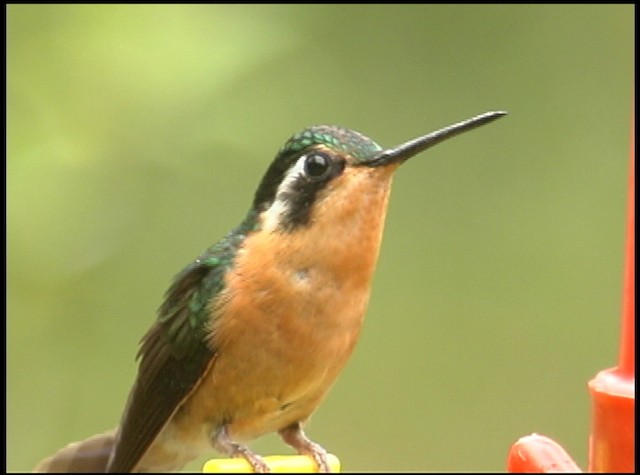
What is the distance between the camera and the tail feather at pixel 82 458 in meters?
2.32

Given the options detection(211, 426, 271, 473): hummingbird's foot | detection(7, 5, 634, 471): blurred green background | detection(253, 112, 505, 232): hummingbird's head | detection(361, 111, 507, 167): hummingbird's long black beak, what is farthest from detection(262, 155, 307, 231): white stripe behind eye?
detection(7, 5, 634, 471): blurred green background

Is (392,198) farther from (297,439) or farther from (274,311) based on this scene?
(274,311)

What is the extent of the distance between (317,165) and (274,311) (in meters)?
0.25

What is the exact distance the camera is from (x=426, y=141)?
161cm

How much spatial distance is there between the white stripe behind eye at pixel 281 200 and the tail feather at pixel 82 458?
621mm

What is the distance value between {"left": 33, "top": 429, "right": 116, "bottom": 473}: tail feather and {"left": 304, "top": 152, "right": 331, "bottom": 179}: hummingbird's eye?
760 mm

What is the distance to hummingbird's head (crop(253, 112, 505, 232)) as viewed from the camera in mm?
1801

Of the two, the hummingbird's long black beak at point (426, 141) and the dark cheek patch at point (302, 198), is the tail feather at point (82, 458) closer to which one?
the dark cheek patch at point (302, 198)

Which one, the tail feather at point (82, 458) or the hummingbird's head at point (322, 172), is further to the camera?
the tail feather at point (82, 458)

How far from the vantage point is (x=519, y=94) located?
14.0ft

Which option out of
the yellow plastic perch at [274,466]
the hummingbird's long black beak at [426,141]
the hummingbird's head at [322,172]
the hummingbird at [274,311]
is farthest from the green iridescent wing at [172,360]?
the yellow plastic perch at [274,466]

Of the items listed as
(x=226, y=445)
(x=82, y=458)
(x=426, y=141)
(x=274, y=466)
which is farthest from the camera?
(x=82, y=458)

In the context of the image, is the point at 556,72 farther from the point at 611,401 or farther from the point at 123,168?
the point at 611,401

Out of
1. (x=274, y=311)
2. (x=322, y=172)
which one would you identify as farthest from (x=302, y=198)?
(x=274, y=311)
